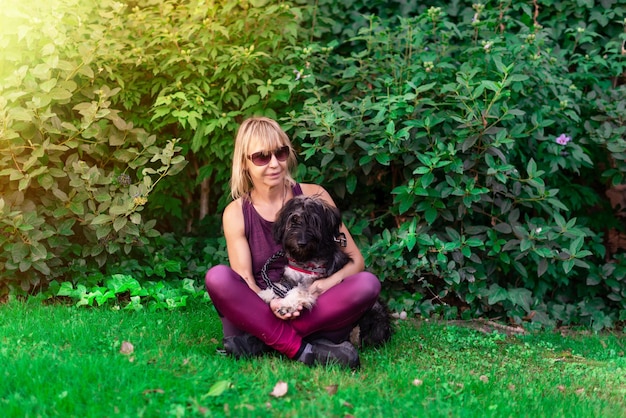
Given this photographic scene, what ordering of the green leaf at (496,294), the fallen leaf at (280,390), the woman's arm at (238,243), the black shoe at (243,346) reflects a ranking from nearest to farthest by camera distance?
the fallen leaf at (280,390)
the black shoe at (243,346)
the woman's arm at (238,243)
the green leaf at (496,294)

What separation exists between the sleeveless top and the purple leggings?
14.6 inches

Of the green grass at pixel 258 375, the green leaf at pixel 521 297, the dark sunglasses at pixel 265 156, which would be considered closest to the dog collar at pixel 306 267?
the green grass at pixel 258 375

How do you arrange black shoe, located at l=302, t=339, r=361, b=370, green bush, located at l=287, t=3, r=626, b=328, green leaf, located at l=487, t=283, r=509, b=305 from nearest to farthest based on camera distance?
1. black shoe, located at l=302, t=339, r=361, b=370
2. green bush, located at l=287, t=3, r=626, b=328
3. green leaf, located at l=487, t=283, r=509, b=305

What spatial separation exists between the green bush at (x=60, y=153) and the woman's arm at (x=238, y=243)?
1071mm

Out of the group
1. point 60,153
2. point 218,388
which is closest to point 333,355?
point 218,388

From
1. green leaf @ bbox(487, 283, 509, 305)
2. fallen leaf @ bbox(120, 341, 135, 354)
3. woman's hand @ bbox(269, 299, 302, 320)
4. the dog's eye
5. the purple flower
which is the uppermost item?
the dog's eye

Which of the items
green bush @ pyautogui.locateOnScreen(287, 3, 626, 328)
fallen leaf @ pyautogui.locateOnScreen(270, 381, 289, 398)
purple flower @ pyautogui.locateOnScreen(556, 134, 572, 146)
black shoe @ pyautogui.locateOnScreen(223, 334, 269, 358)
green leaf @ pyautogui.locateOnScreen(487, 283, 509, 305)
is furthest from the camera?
purple flower @ pyautogui.locateOnScreen(556, 134, 572, 146)

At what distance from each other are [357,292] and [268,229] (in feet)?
2.62

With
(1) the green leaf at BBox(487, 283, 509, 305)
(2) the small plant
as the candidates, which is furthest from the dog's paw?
(1) the green leaf at BBox(487, 283, 509, 305)

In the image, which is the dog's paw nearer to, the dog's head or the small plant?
the dog's head

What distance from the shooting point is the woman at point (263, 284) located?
398 centimetres

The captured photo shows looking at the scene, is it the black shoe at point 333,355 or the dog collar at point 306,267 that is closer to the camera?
the black shoe at point 333,355

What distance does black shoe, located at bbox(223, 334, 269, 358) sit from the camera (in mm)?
4070

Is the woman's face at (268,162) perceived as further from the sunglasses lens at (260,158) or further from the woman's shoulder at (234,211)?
the woman's shoulder at (234,211)
